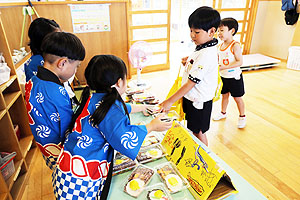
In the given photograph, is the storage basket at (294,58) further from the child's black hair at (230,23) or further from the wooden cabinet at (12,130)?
the wooden cabinet at (12,130)

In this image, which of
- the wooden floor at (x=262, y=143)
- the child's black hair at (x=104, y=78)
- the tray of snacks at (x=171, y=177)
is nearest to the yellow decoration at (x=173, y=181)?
the tray of snacks at (x=171, y=177)

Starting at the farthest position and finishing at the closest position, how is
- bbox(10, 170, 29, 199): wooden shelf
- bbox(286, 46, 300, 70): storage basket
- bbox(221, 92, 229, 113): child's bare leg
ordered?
bbox(286, 46, 300, 70): storage basket, bbox(221, 92, 229, 113): child's bare leg, bbox(10, 170, 29, 199): wooden shelf

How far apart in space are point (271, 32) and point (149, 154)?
572 cm

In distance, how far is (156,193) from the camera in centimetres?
91

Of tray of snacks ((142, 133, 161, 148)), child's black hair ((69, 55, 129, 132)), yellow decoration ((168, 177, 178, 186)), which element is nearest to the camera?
child's black hair ((69, 55, 129, 132))

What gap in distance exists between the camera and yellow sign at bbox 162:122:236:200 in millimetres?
878

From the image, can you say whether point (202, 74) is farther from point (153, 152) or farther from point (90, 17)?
point (90, 17)

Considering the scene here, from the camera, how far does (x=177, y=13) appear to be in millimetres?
7160

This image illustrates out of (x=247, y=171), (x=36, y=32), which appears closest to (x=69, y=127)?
(x=36, y=32)

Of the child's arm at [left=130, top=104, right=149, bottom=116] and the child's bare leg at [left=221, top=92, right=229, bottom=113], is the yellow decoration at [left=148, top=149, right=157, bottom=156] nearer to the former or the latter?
the child's arm at [left=130, top=104, right=149, bottom=116]

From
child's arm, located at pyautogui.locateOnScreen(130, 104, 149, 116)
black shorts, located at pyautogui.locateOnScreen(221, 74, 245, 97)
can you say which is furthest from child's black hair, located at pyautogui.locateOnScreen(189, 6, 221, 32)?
black shorts, located at pyautogui.locateOnScreen(221, 74, 245, 97)

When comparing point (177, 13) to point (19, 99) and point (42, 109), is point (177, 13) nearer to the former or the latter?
point (19, 99)

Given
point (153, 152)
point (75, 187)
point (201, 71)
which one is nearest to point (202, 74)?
point (201, 71)

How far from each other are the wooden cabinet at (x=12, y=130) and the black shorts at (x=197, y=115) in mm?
1425
